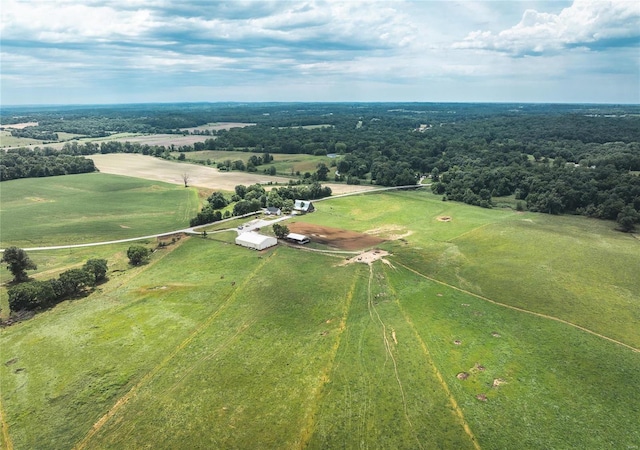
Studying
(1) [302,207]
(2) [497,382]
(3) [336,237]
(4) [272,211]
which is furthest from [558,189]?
(2) [497,382]

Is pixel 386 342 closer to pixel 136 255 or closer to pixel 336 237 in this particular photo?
pixel 336 237

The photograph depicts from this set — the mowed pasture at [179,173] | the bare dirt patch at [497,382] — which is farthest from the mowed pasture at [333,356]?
the mowed pasture at [179,173]

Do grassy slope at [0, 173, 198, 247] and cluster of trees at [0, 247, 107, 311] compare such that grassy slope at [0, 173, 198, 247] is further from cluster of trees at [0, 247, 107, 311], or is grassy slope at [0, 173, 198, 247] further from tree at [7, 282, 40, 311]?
tree at [7, 282, 40, 311]

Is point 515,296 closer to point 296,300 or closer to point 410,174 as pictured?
point 296,300

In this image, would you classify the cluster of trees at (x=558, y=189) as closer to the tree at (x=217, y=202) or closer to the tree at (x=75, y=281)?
the tree at (x=217, y=202)

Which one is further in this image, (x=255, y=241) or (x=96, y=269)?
(x=255, y=241)
